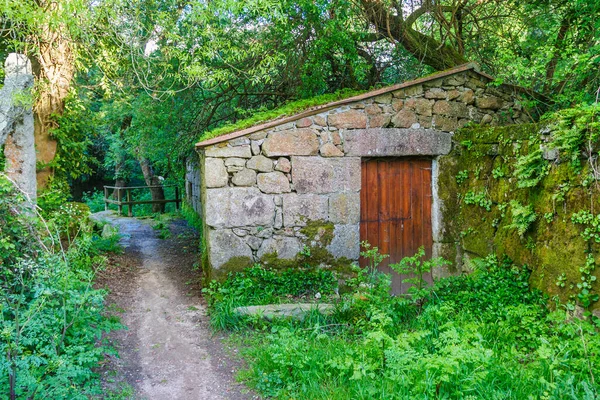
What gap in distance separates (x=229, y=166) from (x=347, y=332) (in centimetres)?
241

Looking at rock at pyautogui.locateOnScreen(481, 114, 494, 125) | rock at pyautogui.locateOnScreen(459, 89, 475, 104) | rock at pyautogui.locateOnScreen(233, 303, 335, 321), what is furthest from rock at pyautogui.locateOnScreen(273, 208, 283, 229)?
rock at pyautogui.locateOnScreen(481, 114, 494, 125)

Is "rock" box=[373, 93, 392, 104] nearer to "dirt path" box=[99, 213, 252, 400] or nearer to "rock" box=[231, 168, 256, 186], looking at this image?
"rock" box=[231, 168, 256, 186]

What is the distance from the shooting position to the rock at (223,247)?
5566mm

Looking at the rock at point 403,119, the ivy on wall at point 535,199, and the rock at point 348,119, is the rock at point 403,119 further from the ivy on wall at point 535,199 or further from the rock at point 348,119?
the ivy on wall at point 535,199

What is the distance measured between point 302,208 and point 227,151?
1.18 meters

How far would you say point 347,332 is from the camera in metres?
4.56

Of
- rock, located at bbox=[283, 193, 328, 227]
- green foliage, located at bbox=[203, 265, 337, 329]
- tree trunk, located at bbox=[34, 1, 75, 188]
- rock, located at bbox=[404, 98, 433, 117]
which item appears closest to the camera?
green foliage, located at bbox=[203, 265, 337, 329]

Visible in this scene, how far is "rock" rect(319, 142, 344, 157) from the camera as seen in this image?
5746mm

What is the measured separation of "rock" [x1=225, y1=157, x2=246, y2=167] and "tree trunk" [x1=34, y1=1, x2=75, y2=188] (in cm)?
316

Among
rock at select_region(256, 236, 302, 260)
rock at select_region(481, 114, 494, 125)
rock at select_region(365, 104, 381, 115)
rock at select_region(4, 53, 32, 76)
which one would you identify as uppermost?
rock at select_region(4, 53, 32, 76)

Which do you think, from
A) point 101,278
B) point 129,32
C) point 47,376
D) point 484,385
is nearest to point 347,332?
point 484,385

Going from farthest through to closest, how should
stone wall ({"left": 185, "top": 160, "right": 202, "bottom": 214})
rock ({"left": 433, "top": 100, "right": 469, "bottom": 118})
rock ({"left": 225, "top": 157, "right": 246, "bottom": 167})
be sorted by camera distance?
stone wall ({"left": 185, "top": 160, "right": 202, "bottom": 214}) < rock ({"left": 433, "top": 100, "right": 469, "bottom": 118}) < rock ({"left": 225, "top": 157, "right": 246, "bottom": 167})

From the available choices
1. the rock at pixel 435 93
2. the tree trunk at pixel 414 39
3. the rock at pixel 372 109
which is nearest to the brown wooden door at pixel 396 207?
the rock at pixel 372 109

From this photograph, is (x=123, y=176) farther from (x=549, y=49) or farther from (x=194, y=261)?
(x=549, y=49)
